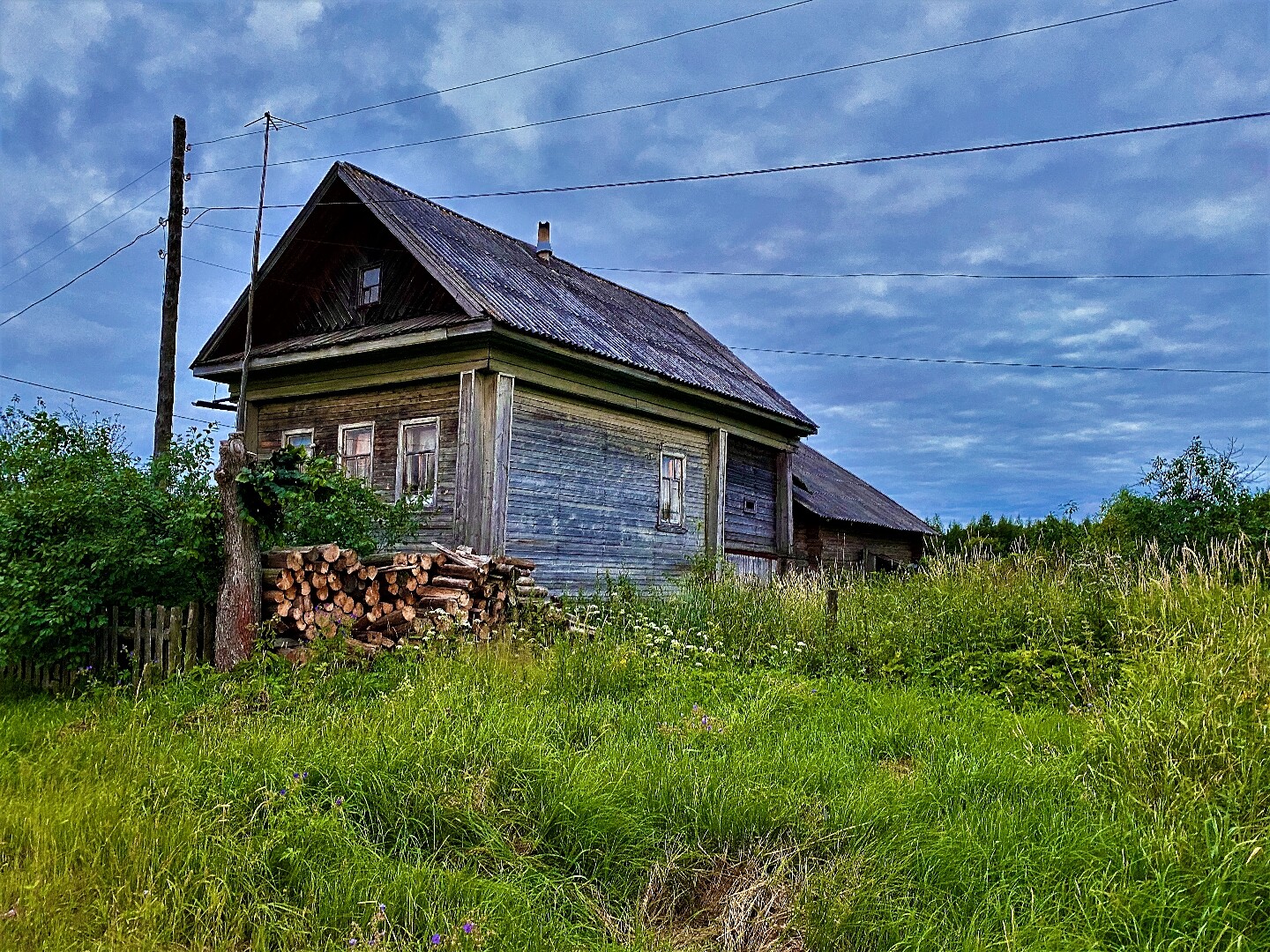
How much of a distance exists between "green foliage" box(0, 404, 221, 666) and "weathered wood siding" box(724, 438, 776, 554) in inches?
374

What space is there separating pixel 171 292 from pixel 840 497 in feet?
50.3

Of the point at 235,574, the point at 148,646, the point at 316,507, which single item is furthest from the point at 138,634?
the point at 316,507

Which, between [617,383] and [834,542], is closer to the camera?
[617,383]

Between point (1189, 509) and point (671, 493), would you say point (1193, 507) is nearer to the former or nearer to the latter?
point (1189, 509)

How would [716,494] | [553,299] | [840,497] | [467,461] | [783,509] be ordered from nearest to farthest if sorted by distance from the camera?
[467,461], [553,299], [716,494], [783,509], [840,497]

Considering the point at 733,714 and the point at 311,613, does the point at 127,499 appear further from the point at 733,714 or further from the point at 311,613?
the point at 733,714

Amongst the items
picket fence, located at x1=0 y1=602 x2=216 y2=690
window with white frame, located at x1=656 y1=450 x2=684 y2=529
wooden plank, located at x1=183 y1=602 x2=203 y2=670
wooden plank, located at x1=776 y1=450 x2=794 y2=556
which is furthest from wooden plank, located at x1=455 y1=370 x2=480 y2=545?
wooden plank, located at x1=776 y1=450 x2=794 y2=556

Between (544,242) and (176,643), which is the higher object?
(544,242)

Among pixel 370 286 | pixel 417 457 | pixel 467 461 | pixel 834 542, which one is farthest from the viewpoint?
pixel 834 542

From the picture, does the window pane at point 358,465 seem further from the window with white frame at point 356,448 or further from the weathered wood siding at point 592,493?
the weathered wood siding at point 592,493

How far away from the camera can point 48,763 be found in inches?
193

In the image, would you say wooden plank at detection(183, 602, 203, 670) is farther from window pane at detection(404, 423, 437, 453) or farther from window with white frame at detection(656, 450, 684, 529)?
window with white frame at detection(656, 450, 684, 529)

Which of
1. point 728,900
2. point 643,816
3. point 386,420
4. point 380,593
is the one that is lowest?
point 728,900

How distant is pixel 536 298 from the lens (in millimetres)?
12750
